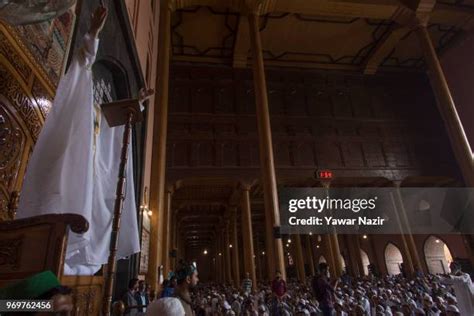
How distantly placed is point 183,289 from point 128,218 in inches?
28.9

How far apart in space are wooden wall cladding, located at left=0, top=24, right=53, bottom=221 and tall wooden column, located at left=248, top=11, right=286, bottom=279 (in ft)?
24.2

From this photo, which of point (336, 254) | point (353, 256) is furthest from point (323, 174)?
point (353, 256)

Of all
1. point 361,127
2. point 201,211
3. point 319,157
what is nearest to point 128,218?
point 319,157

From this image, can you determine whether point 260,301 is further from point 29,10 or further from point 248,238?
point 29,10

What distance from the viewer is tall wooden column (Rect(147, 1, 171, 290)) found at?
719cm

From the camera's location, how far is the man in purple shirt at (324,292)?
4.68m

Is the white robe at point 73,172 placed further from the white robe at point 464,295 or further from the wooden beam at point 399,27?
the wooden beam at point 399,27

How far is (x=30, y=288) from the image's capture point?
874 millimetres

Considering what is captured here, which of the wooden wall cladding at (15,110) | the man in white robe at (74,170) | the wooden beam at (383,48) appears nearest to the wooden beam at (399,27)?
the wooden beam at (383,48)

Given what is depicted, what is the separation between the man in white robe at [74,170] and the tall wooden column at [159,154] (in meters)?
5.30

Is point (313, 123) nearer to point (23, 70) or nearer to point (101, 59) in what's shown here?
point (101, 59)

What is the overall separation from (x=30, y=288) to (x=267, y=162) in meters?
8.81

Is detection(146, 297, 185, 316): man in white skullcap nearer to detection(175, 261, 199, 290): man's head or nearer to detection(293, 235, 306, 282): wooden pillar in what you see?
detection(175, 261, 199, 290): man's head

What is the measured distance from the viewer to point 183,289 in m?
2.27
